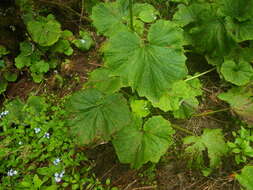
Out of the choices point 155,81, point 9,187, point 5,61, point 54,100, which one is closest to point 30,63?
point 5,61

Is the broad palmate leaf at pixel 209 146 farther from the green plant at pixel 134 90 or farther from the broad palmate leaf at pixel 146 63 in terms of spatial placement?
the broad palmate leaf at pixel 146 63

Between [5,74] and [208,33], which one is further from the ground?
[208,33]

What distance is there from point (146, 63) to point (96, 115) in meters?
0.48

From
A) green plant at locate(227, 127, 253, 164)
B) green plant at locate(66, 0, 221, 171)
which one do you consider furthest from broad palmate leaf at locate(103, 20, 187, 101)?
green plant at locate(227, 127, 253, 164)

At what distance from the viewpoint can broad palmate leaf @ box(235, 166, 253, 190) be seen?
1786mm

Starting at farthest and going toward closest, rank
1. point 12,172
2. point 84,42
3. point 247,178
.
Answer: point 84,42
point 12,172
point 247,178

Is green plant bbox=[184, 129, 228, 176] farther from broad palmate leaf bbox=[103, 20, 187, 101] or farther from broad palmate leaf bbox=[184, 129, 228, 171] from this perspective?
broad palmate leaf bbox=[103, 20, 187, 101]

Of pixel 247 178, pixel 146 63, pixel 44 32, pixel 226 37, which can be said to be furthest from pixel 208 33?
pixel 44 32

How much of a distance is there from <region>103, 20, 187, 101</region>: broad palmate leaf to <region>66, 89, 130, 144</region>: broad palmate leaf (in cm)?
26

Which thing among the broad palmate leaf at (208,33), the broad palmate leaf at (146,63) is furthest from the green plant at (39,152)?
the broad palmate leaf at (208,33)

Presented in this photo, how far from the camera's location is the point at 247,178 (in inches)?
71.3

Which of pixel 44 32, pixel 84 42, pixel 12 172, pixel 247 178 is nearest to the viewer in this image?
pixel 247 178

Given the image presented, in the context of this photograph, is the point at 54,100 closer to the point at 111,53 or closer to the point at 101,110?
the point at 101,110

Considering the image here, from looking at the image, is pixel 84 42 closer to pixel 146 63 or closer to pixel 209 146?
pixel 146 63
